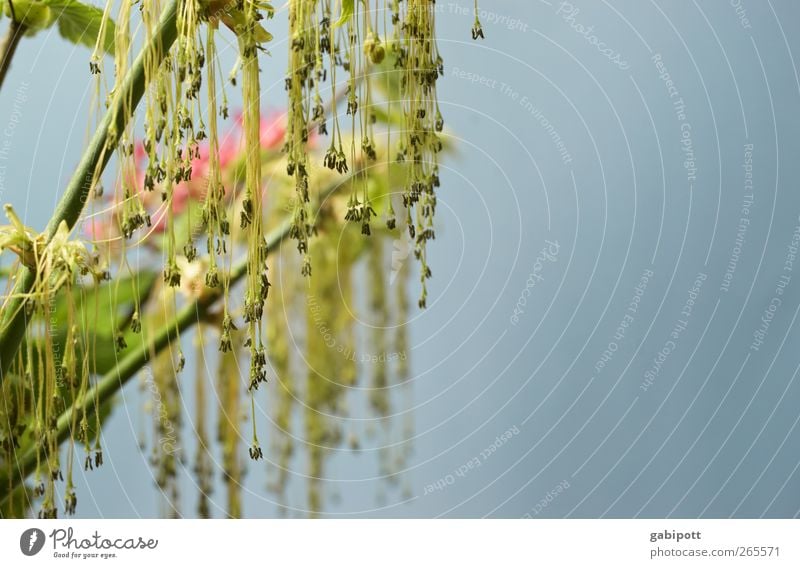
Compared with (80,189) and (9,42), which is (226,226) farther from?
(9,42)

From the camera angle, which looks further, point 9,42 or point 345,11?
point 9,42

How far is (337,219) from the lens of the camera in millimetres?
973

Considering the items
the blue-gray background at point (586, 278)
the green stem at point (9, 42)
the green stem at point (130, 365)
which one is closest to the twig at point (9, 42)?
the green stem at point (9, 42)

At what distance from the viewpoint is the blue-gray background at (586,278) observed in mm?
1006

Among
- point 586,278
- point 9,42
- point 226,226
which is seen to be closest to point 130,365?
point 226,226

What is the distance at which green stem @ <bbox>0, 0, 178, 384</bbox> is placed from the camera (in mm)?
744

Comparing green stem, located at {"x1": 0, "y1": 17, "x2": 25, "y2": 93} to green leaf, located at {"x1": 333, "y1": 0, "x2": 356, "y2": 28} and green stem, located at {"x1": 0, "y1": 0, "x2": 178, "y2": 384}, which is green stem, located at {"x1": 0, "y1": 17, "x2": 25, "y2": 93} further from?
green leaf, located at {"x1": 333, "y1": 0, "x2": 356, "y2": 28}

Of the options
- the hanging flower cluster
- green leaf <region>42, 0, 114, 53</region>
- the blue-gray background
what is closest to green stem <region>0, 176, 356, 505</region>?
the hanging flower cluster

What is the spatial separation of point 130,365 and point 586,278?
18.8 inches

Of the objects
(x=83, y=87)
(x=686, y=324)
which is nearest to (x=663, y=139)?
(x=686, y=324)

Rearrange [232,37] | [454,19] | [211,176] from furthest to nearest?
1. [454,19]
2. [232,37]
3. [211,176]

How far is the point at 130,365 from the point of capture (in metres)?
0.87

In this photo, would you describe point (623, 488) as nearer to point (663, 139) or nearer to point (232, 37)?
point (663, 139)
